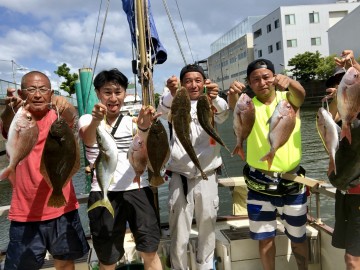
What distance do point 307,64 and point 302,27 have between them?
13122 millimetres

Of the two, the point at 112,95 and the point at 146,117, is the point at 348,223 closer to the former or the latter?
the point at 146,117

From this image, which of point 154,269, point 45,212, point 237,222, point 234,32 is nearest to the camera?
point 45,212

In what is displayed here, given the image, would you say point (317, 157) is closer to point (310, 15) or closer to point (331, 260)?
point (331, 260)

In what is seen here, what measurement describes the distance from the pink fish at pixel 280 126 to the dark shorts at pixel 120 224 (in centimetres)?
138

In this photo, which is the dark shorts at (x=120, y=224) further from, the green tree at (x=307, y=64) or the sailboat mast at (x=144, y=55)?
the green tree at (x=307, y=64)

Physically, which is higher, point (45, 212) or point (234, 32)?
point (234, 32)

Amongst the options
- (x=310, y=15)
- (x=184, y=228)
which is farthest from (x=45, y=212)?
(x=310, y=15)

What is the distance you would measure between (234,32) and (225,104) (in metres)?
75.1

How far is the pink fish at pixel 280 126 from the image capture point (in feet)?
11.9

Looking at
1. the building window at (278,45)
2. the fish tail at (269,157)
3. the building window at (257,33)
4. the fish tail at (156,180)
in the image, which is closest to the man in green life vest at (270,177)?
the fish tail at (269,157)

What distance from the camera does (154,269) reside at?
12.1 ft

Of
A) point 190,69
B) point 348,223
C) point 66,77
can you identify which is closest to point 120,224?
point 190,69

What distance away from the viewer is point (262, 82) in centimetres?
395

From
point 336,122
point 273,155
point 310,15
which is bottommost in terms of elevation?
point 273,155
